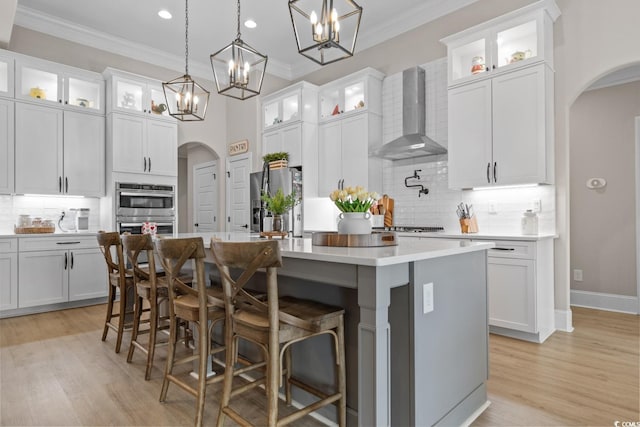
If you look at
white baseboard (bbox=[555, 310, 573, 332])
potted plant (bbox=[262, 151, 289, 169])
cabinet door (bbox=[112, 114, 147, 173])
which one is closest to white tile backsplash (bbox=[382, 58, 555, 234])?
white baseboard (bbox=[555, 310, 573, 332])

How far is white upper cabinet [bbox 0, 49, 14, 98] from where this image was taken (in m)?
4.54

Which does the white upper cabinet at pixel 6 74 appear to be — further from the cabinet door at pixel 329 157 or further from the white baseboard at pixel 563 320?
the white baseboard at pixel 563 320

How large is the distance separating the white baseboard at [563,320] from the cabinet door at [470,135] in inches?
57.1

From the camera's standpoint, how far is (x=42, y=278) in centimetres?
456

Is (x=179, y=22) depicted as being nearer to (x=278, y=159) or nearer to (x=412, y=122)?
(x=278, y=159)

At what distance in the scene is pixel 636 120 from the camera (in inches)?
179

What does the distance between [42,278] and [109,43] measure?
11.0 feet

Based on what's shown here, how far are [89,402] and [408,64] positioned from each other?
489 centimetres

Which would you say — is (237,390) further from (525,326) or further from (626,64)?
(626,64)

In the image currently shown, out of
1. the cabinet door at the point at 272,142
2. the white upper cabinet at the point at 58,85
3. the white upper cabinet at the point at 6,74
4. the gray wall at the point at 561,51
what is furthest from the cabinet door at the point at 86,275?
the cabinet door at the point at 272,142

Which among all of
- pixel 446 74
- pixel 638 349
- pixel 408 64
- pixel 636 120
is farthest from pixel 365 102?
pixel 638 349

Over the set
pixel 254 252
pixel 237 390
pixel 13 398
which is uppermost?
pixel 254 252

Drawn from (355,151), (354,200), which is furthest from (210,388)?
(355,151)

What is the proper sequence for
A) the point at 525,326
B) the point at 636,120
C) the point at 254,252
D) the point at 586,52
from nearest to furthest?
the point at 254,252
the point at 525,326
the point at 586,52
the point at 636,120
